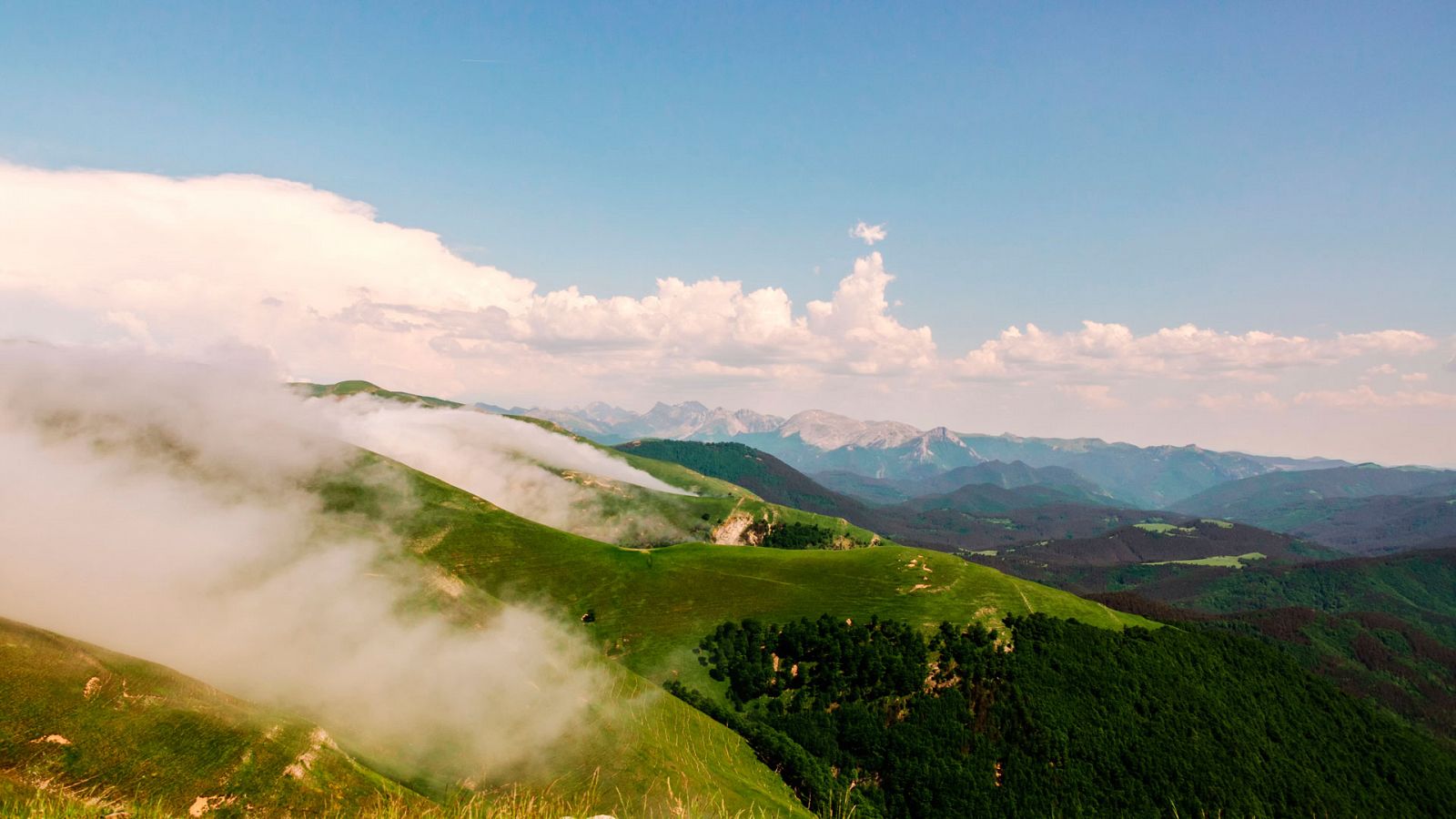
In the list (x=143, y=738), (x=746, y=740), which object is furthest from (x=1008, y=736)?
(x=143, y=738)

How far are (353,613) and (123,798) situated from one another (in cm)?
7807

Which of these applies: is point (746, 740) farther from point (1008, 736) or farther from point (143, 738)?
point (143, 738)

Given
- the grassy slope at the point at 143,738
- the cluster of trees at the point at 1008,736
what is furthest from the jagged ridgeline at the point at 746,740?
the cluster of trees at the point at 1008,736

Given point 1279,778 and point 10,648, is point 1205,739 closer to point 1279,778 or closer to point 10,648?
point 1279,778

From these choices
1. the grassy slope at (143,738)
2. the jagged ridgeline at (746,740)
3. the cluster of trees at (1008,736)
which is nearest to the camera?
the grassy slope at (143,738)

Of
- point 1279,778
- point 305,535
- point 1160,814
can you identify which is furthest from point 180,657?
point 1279,778

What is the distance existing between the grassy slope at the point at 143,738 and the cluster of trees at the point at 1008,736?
110m

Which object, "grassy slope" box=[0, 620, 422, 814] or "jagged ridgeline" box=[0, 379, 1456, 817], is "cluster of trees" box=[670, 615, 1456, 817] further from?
"grassy slope" box=[0, 620, 422, 814]

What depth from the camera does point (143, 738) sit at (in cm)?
6575

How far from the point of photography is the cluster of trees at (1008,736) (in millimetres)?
157375

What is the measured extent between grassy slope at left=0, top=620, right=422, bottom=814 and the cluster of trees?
110 meters

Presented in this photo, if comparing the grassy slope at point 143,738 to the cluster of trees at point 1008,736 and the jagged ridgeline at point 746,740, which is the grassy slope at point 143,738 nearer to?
the jagged ridgeline at point 746,740

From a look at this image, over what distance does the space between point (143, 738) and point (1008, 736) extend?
613 feet

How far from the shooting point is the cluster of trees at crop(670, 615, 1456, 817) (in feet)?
516
